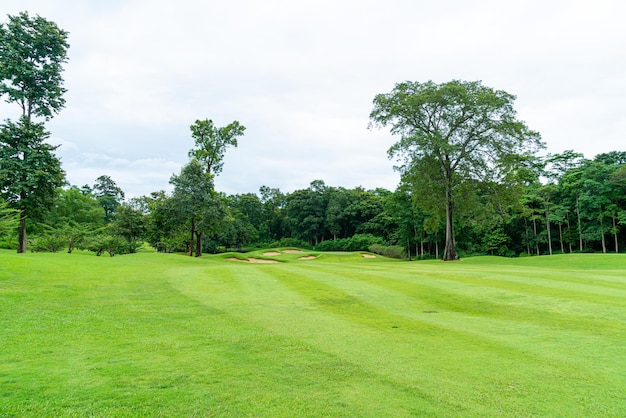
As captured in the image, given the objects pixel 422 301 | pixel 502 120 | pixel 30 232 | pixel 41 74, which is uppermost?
pixel 41 74

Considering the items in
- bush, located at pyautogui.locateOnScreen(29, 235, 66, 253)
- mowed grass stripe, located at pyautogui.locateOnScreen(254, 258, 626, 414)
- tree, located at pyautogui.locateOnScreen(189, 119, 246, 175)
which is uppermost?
tree, located at pyautogui.locateOnScreen(189, 119, 246, 175)

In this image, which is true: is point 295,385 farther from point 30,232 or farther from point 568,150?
point 568,150

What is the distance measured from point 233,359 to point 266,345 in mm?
719

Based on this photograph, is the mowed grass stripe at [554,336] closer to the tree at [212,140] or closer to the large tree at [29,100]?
the large tree at [29,100]

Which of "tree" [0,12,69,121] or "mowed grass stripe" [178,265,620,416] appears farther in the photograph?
"tree" [0,12,69,121]

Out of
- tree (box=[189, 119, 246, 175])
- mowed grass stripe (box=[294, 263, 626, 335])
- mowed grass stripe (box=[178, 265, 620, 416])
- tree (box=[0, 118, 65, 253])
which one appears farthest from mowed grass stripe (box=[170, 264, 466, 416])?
tree (box=[189, 119, 246, 175])

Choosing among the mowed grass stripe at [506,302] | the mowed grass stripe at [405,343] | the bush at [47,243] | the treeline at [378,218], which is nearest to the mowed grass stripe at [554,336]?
the mowed grass stripe at [506,302]

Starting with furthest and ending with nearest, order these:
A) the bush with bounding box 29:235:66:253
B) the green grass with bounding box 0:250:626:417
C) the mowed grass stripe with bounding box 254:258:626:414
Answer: the bush with bounding box 29:235:66:253 → the mowed grass stripe with bounding box 254:258:626:414 → the green grass with bounding box 0:250:626:417

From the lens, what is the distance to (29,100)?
887 inches

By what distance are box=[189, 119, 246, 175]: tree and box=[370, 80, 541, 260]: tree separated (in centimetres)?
1600

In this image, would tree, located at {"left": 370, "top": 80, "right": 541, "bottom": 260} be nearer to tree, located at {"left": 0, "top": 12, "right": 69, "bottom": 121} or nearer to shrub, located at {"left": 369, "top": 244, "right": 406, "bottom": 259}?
shrub, located at {"left": 369, "top": 244, "right": 406, "bottom": 259}

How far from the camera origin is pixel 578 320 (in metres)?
6.54

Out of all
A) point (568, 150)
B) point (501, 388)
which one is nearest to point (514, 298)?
point (501, 388)

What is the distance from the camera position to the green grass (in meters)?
3.27
